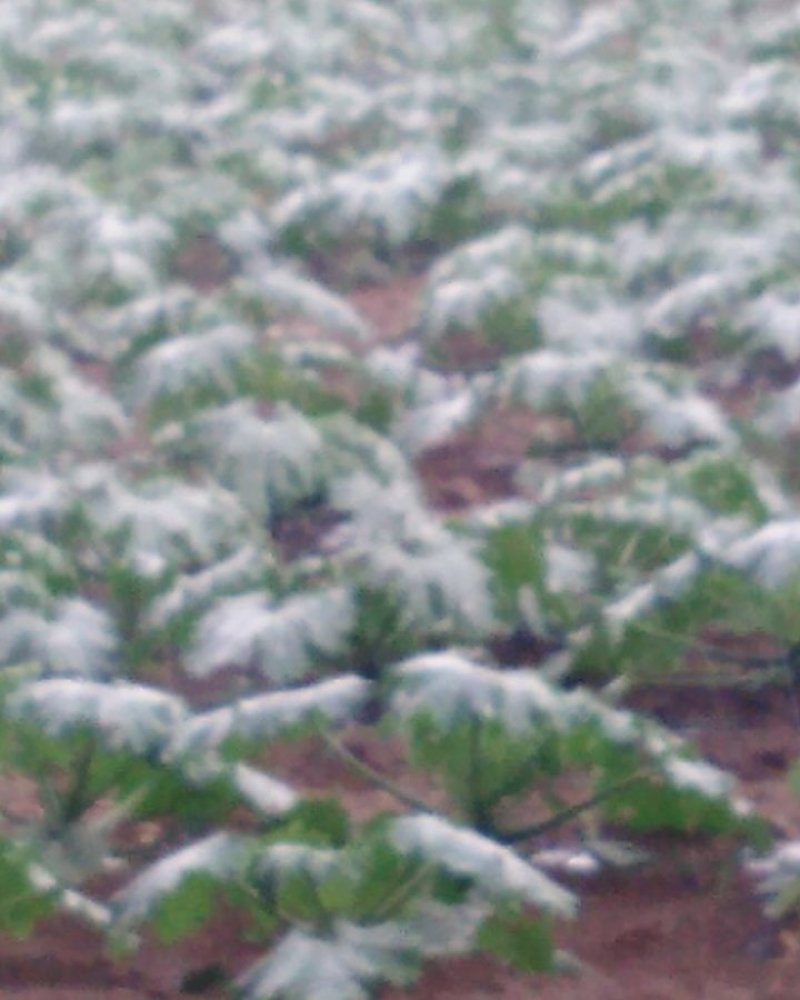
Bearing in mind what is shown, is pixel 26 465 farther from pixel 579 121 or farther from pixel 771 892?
pixel 579 121

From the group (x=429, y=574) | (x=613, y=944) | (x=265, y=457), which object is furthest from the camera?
(x=265, y=457)

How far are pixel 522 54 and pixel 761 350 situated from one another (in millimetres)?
4136

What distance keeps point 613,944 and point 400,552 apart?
3.22ft

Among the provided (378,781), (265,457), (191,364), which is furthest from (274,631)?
(191,364)

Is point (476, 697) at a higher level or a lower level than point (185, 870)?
higher

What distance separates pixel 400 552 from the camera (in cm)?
385

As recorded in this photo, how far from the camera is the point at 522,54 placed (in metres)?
9.45

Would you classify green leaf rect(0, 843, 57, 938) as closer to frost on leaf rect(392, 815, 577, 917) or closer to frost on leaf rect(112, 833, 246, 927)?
frost on leaf rect(112, 833, 246, 927)

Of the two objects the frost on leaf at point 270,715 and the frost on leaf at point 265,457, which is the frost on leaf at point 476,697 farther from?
the frost on leaf at point 265,457

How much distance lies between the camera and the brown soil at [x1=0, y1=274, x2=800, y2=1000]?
315cm

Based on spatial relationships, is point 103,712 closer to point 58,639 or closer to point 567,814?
point 58,639

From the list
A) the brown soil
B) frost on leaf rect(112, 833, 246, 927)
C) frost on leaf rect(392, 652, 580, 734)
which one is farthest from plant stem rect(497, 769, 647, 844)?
frost on leaf rect(112, 833, 246, 927)

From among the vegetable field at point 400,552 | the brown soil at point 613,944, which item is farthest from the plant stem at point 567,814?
the brown soil at point 613,944

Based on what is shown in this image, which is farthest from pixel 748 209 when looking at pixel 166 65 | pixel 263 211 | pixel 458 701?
pixel 458 701
